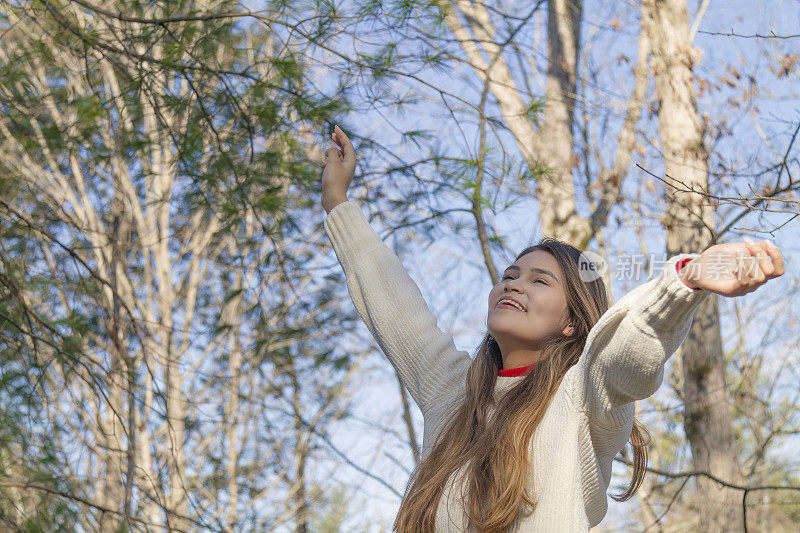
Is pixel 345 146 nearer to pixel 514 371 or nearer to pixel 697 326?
pixel 514 371

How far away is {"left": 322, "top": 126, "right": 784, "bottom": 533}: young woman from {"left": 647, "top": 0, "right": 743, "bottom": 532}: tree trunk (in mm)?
2137

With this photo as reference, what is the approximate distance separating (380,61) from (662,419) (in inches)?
181

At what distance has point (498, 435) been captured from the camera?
1.35 m

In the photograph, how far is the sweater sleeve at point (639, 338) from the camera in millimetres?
1082

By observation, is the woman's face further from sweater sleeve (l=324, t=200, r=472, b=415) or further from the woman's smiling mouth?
sweater sleeve (l=324, t=200, r=472, b=415)

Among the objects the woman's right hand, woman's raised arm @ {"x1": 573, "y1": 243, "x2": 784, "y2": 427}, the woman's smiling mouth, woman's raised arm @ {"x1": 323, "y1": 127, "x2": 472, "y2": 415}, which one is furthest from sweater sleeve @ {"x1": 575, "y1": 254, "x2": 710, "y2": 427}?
the woman's right hand

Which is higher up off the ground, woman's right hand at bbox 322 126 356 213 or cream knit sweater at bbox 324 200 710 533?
woman's right hand at bbox 322 126 356 213

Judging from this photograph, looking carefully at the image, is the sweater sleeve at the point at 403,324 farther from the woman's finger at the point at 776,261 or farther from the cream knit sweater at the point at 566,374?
the woman's finger at the point at 776,261

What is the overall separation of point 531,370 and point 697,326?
2.66 meters

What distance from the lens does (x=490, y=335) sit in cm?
159

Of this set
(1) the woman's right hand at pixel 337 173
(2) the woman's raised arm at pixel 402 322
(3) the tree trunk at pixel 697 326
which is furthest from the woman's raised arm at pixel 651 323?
(3) the tree trunk at pixel 697 326

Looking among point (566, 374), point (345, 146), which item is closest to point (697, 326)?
point (345, 146)

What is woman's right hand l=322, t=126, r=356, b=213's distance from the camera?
1732mm

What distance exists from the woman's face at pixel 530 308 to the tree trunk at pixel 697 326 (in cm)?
212
